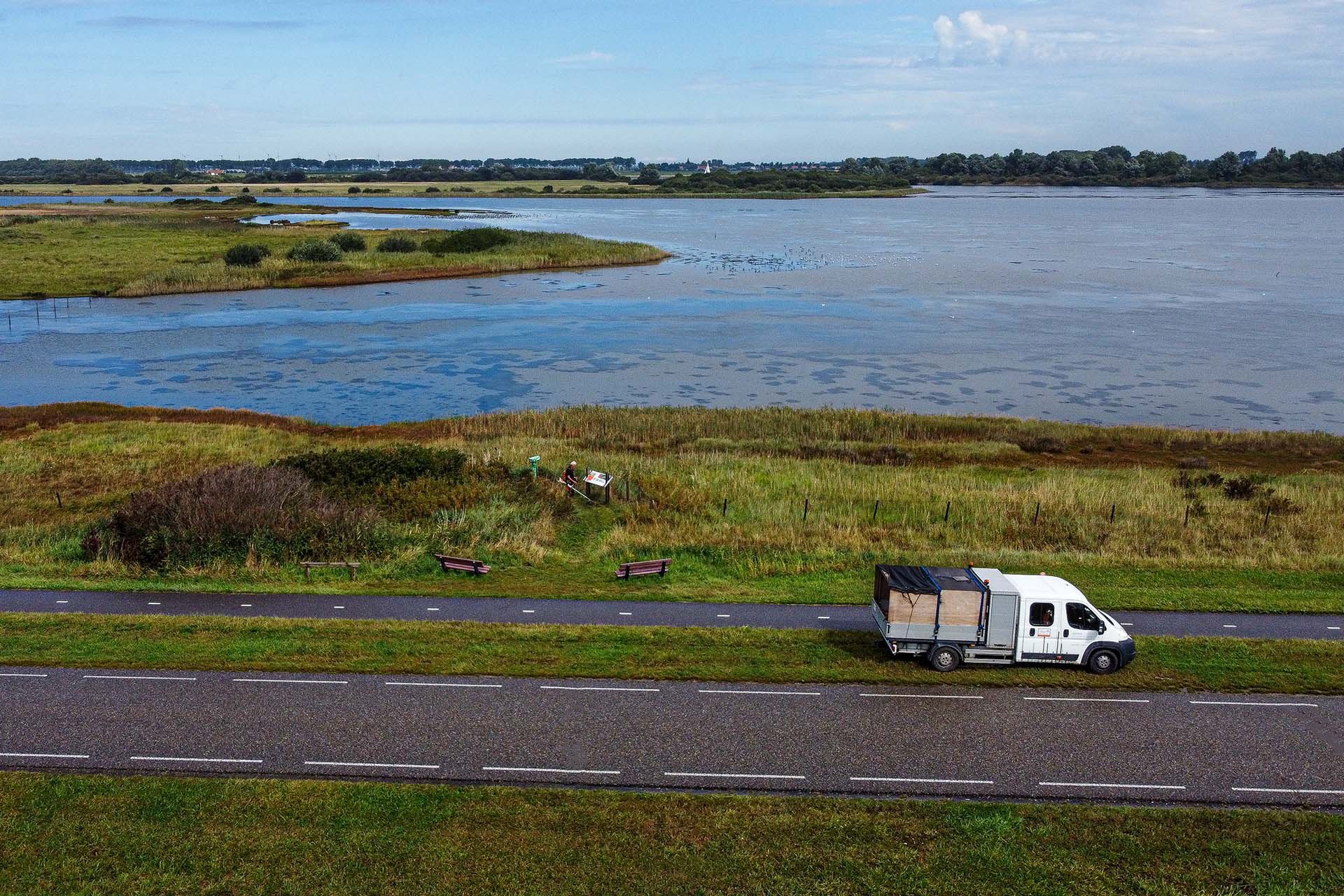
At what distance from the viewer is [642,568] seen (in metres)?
25.7

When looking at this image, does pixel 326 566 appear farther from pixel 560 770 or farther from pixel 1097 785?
pixel 1097 785

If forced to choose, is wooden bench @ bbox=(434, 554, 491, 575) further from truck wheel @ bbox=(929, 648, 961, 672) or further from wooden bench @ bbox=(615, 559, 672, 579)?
truck wheel @ bbox=(929, 648, 961, 672)

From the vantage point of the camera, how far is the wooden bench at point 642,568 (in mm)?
25438

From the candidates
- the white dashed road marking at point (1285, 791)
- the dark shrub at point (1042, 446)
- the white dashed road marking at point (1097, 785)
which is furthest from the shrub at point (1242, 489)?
the white dashed road marking at point (1097, 785)

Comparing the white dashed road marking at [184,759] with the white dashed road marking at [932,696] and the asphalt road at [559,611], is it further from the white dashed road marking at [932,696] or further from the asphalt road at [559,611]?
the white dashed road marking at [932,696]

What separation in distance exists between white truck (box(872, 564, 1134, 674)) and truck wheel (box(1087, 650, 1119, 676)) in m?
0.01

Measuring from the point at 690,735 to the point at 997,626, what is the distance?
21.9ft

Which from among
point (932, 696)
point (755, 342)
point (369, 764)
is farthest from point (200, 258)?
point (932, 696)

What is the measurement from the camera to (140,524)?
2680cm

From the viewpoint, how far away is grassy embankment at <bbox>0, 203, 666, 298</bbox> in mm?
91438

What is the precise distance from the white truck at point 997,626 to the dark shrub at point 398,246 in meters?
101

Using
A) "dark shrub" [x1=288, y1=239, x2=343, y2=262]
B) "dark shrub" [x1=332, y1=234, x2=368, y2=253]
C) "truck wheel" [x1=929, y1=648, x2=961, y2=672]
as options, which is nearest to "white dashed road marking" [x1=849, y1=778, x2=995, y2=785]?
"truck wheel" [x1=929, y1=648, x2=961, y2=672]

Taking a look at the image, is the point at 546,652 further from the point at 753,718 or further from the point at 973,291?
the point at 973,291

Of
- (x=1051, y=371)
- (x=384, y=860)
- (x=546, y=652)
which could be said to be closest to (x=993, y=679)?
(x=546, y=652)
